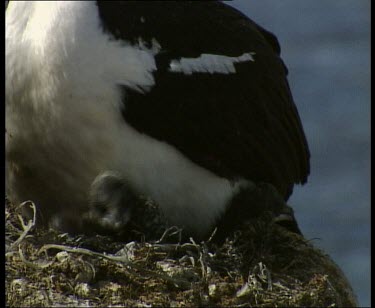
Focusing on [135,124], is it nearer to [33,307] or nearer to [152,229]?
[152,229]

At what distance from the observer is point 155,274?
6465 mm

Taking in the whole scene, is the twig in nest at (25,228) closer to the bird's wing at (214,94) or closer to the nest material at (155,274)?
the nest material at (155,274)

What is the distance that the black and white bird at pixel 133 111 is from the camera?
652 cm

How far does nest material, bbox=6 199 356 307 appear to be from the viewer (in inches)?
251

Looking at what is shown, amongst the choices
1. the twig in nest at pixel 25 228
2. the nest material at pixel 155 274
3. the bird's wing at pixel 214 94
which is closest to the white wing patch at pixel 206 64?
the bird's wing at pixel 214 94

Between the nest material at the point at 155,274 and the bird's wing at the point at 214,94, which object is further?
the bird's wing at the point at 214,94

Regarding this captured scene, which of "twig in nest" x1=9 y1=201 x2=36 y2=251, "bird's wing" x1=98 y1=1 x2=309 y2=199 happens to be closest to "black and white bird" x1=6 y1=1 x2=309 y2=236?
"bird's wing" x1=98 y1=1 x2=309 y2=199

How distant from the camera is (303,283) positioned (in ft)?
22.0

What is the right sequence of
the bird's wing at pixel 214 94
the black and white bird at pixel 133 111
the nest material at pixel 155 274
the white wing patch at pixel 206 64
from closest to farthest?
1. the nest material at pixel 155 274
2. the black and white bird at pixel 133 111
3. the bird's wing at pixel 214 94
4. the white wing patch at pixel 206 64

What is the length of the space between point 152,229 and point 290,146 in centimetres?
100

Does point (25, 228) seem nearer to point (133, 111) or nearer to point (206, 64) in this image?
point (133, 111)

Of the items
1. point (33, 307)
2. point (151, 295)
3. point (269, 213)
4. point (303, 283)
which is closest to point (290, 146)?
point (269, 213)

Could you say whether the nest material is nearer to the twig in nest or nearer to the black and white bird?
the twig in nest

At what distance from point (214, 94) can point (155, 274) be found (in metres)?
1.04
